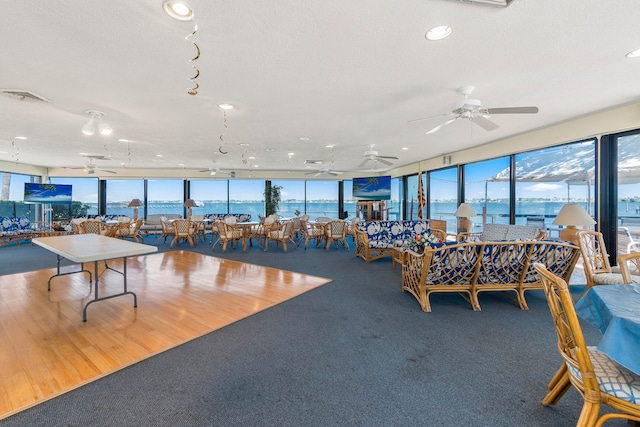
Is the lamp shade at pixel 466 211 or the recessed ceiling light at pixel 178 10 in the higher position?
the recessed ceiling light at pixel 178 10

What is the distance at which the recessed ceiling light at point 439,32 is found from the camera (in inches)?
86.4

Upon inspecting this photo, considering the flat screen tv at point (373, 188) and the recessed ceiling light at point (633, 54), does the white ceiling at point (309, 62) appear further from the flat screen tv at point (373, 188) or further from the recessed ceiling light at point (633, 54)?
the flat screen tv at point (373, 188)

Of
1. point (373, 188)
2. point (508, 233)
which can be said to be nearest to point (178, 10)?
point (508, 233)

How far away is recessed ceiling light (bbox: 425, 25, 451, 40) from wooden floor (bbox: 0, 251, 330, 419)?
3.24 m

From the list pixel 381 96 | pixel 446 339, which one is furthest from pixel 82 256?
pixel 381 96

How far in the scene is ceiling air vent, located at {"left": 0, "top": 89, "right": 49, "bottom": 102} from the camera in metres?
3.31

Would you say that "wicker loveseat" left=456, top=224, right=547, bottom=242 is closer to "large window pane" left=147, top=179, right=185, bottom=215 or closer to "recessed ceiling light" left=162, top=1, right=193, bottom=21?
"recessed ceiling light" left=162, top=1, right=193, bottom=21

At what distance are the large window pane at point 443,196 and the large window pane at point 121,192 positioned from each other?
11498 millimetres

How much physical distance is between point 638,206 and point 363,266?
4421 millimetres

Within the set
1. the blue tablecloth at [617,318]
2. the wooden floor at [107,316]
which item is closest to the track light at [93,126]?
the wooden floor at [107,316]

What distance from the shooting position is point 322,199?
12914 mm

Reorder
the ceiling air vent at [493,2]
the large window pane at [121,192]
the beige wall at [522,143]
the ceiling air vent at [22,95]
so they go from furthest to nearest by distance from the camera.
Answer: the large window pane at [121,192] < the beige wall at [522,143] < the ceiling air vent at [22,95] < the ceiling air vent at [493,2]

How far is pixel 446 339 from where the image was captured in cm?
252

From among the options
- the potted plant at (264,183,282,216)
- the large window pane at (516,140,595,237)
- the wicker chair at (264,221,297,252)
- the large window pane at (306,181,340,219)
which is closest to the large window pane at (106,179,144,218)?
the potted plant at (264,183,282,216)
